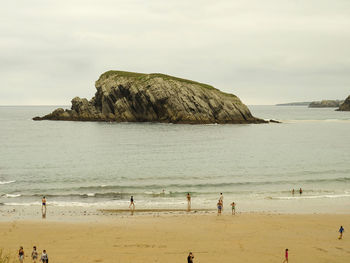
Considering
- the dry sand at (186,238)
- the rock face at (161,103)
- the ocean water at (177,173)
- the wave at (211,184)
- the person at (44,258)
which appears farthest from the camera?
the rock face at (161,103)

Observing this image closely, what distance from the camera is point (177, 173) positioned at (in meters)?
50.4

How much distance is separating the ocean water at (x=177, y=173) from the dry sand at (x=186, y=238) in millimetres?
4474

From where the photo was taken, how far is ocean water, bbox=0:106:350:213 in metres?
38.0

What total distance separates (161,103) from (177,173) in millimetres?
82770

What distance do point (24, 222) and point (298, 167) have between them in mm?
39122

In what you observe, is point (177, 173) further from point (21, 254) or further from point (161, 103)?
point (161, 103)

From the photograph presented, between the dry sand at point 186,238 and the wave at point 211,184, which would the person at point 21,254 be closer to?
the dry sand at point 186,238

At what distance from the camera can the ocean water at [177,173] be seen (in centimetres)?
3803

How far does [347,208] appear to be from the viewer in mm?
35156

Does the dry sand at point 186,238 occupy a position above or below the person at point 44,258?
below

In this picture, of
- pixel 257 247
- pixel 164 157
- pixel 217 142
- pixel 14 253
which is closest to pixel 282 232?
pixel 257 247

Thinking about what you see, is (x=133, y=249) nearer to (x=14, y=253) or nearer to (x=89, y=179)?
(x=14, y=253)

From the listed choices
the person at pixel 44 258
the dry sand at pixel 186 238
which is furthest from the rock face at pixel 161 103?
the person at pixel 44 258

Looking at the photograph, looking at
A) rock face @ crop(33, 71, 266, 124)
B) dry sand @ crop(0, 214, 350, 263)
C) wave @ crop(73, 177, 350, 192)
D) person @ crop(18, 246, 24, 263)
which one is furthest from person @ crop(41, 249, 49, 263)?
rock face @ crop(33, 71, 266, 124)
